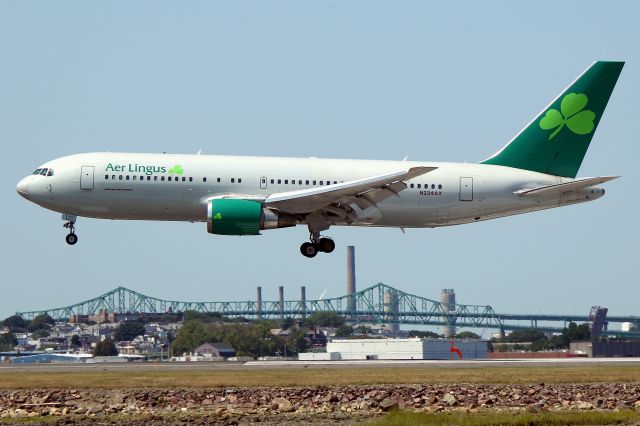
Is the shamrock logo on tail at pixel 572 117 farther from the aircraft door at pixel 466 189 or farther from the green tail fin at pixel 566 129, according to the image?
the aircraft door at pixel 466 189

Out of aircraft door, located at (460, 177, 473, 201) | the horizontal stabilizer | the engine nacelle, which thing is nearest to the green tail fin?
the horizontal stabilizer

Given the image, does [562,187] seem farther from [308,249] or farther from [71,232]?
[71,232]

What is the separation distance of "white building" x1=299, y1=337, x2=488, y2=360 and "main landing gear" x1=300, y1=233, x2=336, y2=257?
41.2 m

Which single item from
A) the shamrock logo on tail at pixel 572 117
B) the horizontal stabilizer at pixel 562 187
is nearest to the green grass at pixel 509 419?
the horizontal stabilizer at pixel 562 187

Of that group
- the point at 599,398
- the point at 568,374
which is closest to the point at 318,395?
the point at 599,398

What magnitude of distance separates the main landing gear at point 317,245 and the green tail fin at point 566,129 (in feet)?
29.5

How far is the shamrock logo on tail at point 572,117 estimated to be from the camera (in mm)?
59531

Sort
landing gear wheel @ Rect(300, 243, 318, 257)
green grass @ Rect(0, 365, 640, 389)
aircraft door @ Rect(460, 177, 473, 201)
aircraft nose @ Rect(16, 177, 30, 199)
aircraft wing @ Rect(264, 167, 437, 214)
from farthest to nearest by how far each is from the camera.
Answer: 1. landing gear wheel @ Rect(300, 243, 318, 257)
2. aircraft door @ Rect(460, 177, 473, 201)
3. aircraft nose @ Rect(16, 177, 30, 199)
4. aircraft wing @ Rect(264, 167, 437, 214)
5. green grass @ Rect(0, 365, 640, 389)

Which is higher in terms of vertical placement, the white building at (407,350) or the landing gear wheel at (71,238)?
the landing gear wheel at (71,238)

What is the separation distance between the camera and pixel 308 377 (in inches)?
1768

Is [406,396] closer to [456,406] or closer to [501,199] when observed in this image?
[456,406]

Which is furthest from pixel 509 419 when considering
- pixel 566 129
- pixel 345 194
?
pixel 566 129

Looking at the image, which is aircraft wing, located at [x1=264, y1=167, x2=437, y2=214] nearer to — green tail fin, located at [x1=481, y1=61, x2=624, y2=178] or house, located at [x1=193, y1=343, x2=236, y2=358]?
green tail fin, located at [x1=481, y1=61, x2=624, y2=178]

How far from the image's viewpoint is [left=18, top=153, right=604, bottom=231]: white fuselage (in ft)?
177
